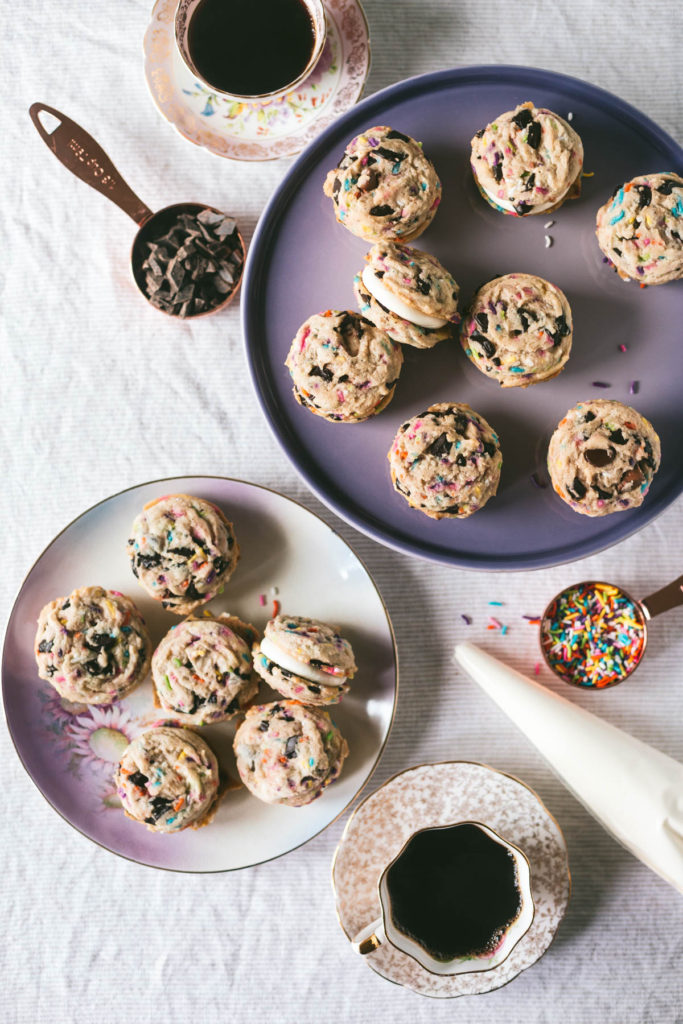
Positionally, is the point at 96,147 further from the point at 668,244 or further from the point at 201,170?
the point at 668,244

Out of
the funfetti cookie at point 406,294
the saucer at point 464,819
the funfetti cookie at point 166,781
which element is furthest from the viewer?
the saucer at point 464,819

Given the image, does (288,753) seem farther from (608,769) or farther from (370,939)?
(608,769)

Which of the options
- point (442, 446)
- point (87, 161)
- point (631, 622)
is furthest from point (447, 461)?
point (87, 161)

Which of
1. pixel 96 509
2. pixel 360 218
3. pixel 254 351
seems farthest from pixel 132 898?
pixel 360 218

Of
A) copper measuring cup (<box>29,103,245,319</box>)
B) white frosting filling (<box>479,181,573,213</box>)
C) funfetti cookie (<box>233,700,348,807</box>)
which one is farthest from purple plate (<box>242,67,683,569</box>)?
funfetti cookie (<box>233,700,348,807</box>)

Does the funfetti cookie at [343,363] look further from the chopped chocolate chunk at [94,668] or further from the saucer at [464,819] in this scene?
the saucer at [464,819]

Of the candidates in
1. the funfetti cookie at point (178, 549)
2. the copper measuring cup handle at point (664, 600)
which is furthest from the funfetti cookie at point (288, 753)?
the copper measuring cup handle at point (664, 600)

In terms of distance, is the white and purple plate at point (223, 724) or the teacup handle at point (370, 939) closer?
the teacup handle at point (370, 939)
